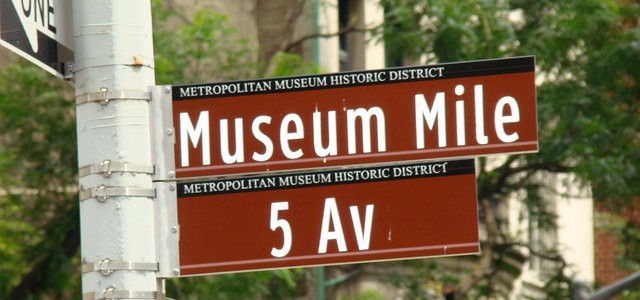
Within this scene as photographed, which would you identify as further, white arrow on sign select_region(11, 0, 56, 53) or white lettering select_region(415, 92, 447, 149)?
white lettering select_region(415, 92, 447, 149)

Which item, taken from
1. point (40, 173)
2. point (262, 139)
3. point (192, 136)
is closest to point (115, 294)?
point (192, 136)

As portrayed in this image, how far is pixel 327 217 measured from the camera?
445 cm

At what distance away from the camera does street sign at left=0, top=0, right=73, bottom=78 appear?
13.5 feet

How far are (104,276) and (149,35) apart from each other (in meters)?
0.90

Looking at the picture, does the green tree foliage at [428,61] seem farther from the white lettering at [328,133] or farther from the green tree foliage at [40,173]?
the white lettering at [328,133]

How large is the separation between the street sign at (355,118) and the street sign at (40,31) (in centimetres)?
44

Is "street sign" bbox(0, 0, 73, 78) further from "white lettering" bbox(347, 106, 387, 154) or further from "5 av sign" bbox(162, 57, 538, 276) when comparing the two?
"white lettering" bbox(347, 106, 387, 154)

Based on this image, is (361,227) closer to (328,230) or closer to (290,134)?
(328,230)

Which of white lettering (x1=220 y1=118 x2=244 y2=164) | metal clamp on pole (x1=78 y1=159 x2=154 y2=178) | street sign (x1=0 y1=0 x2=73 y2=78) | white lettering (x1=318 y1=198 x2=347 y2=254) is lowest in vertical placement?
white lettering (x1=318 y1=198 x2=347 y2=254)

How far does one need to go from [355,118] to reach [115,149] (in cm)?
89

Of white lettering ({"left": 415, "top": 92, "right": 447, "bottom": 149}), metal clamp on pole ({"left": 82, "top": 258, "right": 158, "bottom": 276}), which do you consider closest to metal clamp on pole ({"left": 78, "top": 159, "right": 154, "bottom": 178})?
metal clamp on pole ({"left": 82, "top": 258, "right": 158, "bottom": 276})

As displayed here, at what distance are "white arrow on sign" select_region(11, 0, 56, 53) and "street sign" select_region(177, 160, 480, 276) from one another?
73 cm

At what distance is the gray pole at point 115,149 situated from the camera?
13.8 feet

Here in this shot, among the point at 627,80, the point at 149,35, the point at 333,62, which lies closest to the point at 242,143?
the point at 149,35
